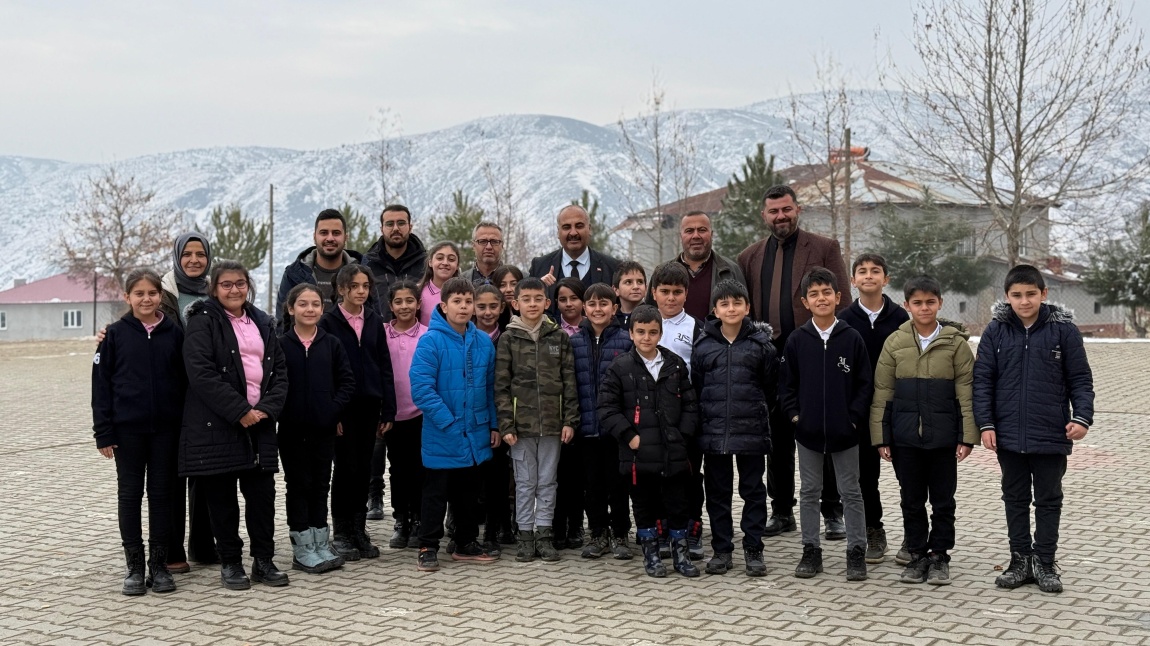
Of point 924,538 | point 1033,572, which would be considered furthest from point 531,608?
point 1033,572

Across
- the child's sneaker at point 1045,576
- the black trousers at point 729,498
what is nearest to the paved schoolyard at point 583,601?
the child's sneaker at point 1045,576

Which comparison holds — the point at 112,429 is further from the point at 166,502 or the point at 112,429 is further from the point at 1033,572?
the point at 1033,572

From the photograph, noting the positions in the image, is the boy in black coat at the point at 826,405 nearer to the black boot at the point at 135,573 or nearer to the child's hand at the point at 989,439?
the child's hand at the point at 989,439

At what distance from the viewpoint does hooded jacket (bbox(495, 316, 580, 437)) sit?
6.48 metres

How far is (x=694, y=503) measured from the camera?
21.4ft

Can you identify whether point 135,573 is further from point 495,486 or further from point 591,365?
point 591,365

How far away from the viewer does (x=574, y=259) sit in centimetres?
771

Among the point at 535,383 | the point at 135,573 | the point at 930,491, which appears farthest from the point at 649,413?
the point at 135,573

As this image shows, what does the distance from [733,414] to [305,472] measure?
244 cm

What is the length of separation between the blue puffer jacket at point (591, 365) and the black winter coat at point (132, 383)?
224cm

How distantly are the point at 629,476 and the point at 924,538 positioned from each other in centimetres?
165

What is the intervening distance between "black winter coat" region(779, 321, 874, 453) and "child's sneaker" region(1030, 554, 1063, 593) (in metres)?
1.09

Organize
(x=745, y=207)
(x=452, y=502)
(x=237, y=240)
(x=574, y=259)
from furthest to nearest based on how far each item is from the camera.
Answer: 1. (x=237, y=240)
2. (x=745, y=207)
3. (x=574, y=259)
4. (x=452, y=502)

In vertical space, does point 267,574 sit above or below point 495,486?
below
